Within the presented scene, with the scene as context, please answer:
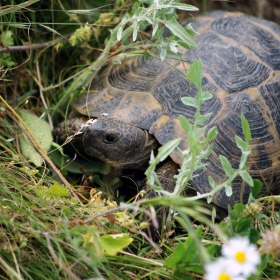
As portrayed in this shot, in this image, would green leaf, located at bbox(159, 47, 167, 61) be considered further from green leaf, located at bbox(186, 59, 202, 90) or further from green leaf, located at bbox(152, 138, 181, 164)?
green leaf, located at bbox(152, 138, 181, 164)

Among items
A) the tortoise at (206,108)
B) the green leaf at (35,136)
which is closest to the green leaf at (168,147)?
the tortoise at (206,108)

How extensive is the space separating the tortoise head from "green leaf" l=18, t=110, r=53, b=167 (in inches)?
8.7

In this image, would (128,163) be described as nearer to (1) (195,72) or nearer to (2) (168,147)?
(1) (195,72)

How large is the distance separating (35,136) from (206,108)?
91 cm

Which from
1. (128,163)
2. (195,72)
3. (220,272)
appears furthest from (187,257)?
(128,163)

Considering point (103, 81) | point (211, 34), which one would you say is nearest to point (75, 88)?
point (103, 81)

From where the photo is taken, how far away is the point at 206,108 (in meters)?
2.50

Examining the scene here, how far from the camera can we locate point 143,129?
8.21 ft

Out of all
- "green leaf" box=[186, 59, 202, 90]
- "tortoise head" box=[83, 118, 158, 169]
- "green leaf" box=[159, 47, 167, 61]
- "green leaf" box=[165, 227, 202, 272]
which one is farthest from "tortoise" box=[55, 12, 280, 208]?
"green leaf" box=[165, 227, 202, 272]

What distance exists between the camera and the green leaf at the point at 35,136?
8.01 feet

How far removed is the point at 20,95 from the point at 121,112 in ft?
2.52

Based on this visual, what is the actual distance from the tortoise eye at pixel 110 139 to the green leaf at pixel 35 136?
31 cm

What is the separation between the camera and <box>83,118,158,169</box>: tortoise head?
96.4 inches

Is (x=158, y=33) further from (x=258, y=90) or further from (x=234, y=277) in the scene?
(x=234, y=277)
